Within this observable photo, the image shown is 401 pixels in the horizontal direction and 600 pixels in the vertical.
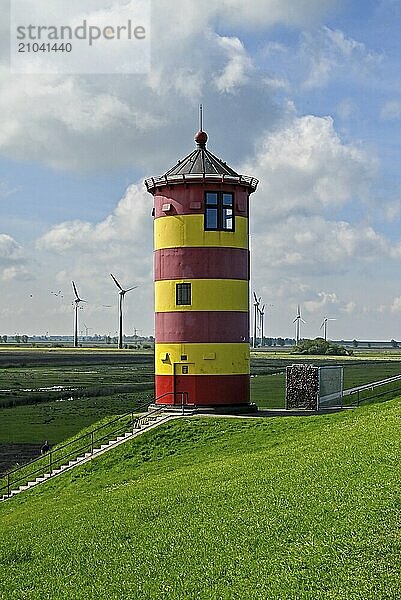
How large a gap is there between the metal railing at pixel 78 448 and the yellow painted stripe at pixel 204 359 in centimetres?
102

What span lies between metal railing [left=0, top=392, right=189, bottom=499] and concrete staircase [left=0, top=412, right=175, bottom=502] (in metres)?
0.06

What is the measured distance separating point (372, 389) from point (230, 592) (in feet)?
97.0

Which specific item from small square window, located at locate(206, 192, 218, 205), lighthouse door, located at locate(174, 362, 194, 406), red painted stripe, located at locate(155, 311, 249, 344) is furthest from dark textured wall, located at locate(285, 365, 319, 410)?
small square window, located at locate(206, 192, 218, 205)

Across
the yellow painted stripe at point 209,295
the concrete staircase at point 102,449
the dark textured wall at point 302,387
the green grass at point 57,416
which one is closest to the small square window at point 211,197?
the yellow painted stripe at point 209,295

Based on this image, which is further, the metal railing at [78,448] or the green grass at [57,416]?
the green grass at [57,416]

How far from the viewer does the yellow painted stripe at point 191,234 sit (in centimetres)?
3088

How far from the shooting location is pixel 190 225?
30984 mm

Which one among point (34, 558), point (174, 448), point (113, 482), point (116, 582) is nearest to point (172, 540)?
point (116, 582)

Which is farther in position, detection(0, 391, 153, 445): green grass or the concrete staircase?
detection(0, 391, 153, 445): green grass

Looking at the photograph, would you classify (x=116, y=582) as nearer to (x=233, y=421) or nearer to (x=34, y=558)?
(x=34, y=558)

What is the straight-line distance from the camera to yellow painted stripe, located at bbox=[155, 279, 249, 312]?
30.7 meters

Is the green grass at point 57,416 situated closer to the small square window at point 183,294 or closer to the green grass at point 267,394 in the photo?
the green grass at point 267,394

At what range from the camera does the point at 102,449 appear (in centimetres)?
2788

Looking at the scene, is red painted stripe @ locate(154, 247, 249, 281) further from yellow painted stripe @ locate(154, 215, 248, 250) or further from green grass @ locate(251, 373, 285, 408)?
green grass @ locate(251, 373, 285, 408)
